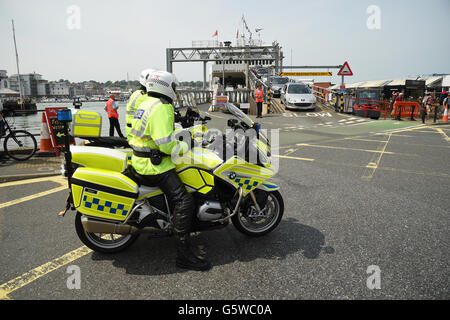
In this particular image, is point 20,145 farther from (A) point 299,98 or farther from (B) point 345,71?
(B) point 345,71

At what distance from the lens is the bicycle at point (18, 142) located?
7.74m

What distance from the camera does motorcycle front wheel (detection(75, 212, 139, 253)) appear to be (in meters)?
3.22

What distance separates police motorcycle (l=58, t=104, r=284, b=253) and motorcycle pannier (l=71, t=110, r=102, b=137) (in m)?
0.83

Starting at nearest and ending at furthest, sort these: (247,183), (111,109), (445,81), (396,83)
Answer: (247,183), (111,109), (445,81), (396,83)

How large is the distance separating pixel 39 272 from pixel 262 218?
2440 mm

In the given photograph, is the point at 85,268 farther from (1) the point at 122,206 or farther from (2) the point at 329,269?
(2) the point at 329,269

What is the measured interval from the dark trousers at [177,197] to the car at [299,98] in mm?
17564

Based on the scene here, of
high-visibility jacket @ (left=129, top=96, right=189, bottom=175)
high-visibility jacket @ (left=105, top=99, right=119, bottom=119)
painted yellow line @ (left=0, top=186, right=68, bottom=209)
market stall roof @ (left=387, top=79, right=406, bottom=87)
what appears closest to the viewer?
high-visibility jacket @ (left=129, top=96, right=189, bottom=175)

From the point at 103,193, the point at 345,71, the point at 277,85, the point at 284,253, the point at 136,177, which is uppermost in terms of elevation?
the point at 345,71

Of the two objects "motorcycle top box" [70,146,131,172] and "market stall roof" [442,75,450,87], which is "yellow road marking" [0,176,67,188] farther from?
"market stall roof" [442,75,450,87]

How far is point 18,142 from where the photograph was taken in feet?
26.9

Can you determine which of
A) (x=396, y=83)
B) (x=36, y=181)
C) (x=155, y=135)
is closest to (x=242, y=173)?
(x=155, y=135)

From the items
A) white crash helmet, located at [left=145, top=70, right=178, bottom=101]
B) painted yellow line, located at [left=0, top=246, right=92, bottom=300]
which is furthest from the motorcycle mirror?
painted yellow line, located at [left=0, top=246, right=92, bottom=300]

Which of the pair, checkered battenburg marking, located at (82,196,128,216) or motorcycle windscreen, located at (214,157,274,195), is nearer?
checkered battenburg marking, located at (82,196,128,216)
